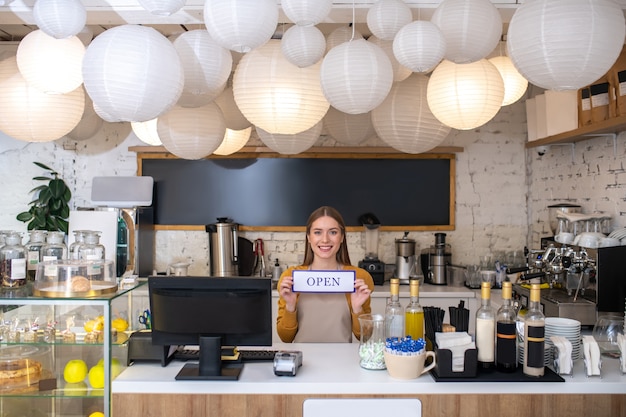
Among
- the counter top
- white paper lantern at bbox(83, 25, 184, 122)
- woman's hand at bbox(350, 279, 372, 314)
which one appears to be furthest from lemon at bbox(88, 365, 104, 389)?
woman's hand at bbox(350, 279, 372, 314)

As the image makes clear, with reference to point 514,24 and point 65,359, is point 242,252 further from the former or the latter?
point 514,24

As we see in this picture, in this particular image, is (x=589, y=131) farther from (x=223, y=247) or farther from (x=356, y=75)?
(x=223, y=247)

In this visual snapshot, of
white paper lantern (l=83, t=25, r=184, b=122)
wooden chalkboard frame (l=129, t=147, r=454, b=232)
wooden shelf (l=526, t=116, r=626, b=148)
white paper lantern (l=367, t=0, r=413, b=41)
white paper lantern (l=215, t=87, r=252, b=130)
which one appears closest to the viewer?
white paper lantern (l=83, t=25, r=184, b=122)

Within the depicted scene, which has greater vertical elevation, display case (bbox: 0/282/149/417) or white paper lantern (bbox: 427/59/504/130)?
white paper lantern (bbox: 427/59/504/130)

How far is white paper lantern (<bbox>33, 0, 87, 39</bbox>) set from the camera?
7.46ft

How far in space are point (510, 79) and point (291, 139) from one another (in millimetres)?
1222

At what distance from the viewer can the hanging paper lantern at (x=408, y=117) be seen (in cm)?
294

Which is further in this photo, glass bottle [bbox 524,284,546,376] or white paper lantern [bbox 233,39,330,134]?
white paper lantern [bbox 233,39,330,134]

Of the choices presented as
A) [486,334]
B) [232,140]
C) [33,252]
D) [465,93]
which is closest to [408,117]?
[465,93]

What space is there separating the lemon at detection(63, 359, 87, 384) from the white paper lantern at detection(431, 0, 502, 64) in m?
2.02

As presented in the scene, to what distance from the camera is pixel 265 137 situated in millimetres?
3205

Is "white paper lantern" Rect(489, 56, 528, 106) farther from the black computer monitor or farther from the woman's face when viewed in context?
the black computer monitor

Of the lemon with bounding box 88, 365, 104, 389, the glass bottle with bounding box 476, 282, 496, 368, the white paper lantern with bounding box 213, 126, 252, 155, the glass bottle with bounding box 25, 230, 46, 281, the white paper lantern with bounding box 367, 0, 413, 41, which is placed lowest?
the lemon with bounding box 88, 365, 104, 389

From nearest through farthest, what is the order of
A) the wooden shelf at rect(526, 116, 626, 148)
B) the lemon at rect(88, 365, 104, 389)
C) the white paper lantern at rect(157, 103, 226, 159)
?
the lemon at rect(88, 365, 104, 389)
the white paper lantern at rect(157, 103, 226, 159)
the wooden shelf at rect(526, 116, 626, 148)
